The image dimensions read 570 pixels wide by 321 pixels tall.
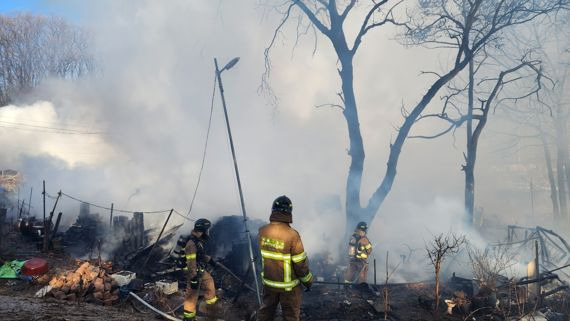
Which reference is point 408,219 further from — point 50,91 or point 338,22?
point 50,91

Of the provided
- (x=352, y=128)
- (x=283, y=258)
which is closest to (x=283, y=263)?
(x=283, y=258)

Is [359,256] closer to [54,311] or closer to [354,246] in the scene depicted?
[354,246]

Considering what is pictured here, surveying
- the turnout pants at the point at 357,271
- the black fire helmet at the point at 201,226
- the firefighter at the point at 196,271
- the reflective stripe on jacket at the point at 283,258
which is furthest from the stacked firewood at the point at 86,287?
the turnout pants at the point at 357,271

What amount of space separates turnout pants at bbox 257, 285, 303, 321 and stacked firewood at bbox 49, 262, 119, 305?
3862mm

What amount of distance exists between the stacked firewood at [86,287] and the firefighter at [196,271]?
2.00 metres

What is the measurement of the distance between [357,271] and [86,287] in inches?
229

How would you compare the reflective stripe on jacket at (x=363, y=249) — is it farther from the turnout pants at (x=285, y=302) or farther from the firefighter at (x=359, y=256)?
the turnout pants at (x=285, y=302)

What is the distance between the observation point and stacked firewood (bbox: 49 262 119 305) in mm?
7258

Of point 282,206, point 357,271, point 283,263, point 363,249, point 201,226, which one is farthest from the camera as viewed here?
point 357,271

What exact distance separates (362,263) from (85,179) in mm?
12299

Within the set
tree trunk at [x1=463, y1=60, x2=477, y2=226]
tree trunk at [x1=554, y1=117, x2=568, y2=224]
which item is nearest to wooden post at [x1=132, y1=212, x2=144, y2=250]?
tree trunk at [x1=463, y1=60, x2=477, y2=226]

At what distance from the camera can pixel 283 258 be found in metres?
4.73

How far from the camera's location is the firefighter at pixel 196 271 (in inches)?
247

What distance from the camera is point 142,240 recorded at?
10602 millimetres
